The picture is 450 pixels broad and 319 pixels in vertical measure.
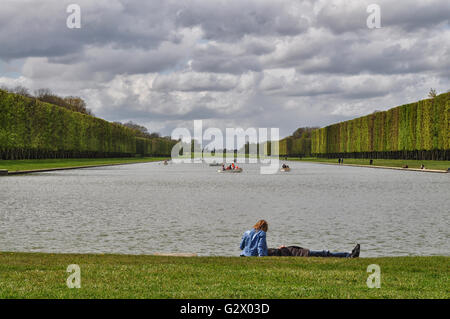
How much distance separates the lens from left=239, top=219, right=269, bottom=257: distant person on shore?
1135 cm

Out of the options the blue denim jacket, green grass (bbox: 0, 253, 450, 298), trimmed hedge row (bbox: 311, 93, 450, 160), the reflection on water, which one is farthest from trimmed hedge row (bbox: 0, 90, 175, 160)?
Answer: green grass (bbox: 0, 253, 450, 298)

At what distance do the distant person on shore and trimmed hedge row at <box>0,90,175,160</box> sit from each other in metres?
62.4

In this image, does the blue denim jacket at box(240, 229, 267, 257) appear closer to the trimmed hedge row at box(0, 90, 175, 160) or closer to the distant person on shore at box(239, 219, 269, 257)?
the distant person on shore at box(239, 219, 269, 257)

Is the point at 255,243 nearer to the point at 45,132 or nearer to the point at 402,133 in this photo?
the point at 45,132

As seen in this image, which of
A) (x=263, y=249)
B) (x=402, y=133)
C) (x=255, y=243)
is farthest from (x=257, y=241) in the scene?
(x=402, y=133)

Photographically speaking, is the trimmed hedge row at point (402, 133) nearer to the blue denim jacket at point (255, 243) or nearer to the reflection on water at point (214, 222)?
the reflection on water at point (214, 222)

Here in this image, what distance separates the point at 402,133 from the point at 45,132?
5316 cm

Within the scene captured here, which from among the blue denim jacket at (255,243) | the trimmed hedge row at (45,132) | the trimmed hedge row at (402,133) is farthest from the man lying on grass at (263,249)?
the trimmed hedge row at (45,132)

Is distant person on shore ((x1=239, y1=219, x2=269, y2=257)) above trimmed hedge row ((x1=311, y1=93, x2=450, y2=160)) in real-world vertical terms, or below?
below

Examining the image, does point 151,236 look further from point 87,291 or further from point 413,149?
point 413,149

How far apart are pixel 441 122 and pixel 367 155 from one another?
34412mm

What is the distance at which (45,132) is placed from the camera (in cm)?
8119

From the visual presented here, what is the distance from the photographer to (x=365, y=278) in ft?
28.2
